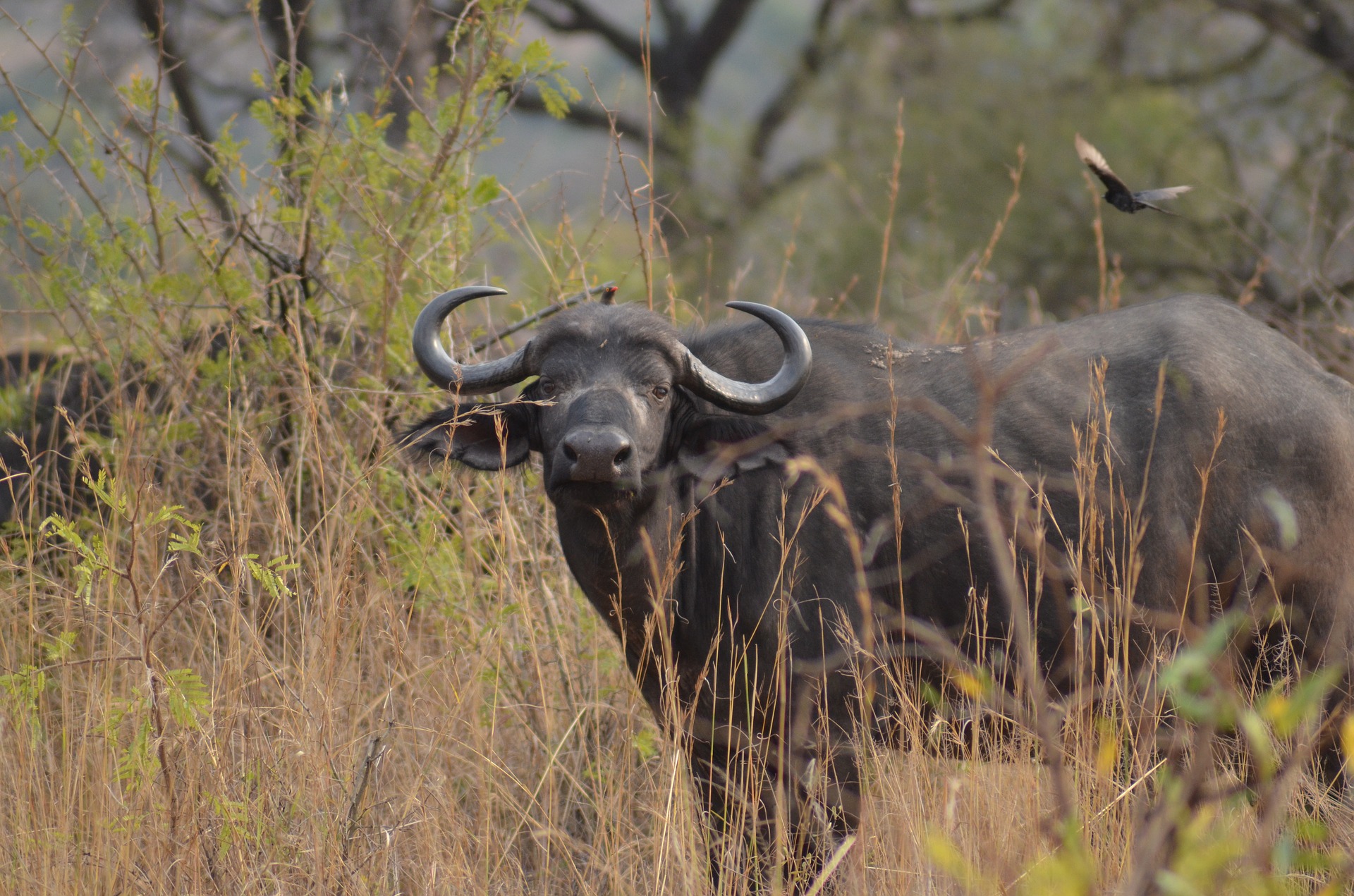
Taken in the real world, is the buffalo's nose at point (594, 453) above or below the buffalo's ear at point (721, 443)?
above

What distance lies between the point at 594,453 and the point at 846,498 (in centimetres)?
A: 86

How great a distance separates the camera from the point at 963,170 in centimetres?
1529

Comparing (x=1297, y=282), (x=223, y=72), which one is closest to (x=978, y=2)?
(x=223, y=72)

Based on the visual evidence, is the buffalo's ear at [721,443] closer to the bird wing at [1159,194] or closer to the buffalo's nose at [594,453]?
the buffalo's nose at [594,453]

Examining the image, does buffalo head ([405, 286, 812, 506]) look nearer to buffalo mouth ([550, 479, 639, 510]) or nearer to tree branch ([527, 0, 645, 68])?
buffalo mouth ([550, 479, 639, 510])

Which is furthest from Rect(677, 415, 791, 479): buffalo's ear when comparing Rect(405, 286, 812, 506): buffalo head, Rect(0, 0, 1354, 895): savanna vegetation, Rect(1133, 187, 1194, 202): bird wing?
Rect(1133, 187, 1194, 202): bird wing

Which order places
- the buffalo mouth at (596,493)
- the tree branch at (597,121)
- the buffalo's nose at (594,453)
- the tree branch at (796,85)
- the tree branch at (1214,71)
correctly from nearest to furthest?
the buffalo's nose at (594,453) < the buffalo mouth at (596,493) < the tree branch at (1214,71) < the tree branch at (597,121) < the tree branch at (796,85)

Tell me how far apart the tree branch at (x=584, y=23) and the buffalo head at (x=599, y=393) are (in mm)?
16684

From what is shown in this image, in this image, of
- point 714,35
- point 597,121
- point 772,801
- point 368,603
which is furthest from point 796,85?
point 772,801

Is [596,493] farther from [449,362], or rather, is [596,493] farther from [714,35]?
[714,35]

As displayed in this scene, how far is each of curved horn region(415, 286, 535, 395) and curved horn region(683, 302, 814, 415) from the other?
21.4 inches

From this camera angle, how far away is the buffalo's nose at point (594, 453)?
315 cm

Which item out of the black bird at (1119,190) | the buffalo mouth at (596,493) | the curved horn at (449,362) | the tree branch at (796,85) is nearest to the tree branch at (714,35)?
the tree branch at (796,85)

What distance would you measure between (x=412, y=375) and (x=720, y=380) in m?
1.64
